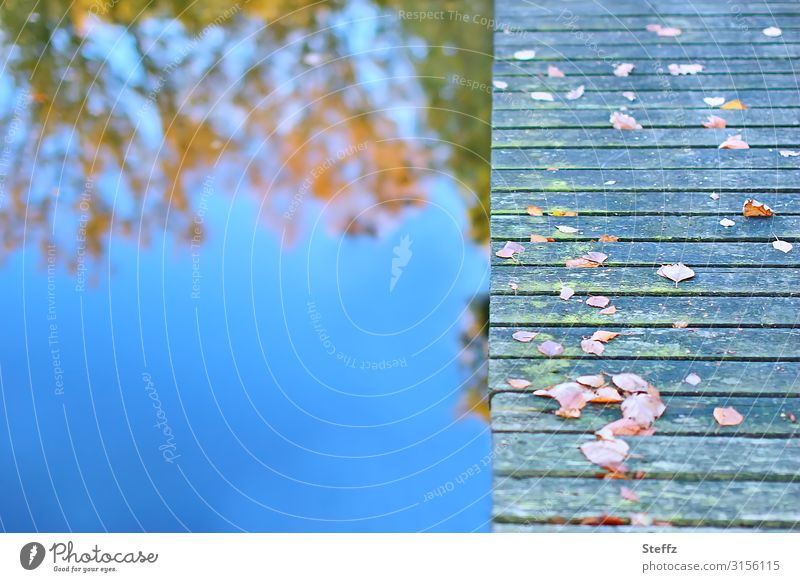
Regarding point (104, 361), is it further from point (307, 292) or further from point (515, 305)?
point (515, 305)

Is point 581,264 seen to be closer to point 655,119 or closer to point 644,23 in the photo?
point 655,119

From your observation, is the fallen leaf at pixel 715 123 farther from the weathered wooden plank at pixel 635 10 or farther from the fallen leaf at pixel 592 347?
the fallen leaf at pixel 592 347

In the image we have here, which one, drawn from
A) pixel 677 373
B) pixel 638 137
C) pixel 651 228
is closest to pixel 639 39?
pixel 638 137

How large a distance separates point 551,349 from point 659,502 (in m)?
0.53

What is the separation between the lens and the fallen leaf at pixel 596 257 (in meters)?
2.65

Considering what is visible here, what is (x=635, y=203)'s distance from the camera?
2885 mm

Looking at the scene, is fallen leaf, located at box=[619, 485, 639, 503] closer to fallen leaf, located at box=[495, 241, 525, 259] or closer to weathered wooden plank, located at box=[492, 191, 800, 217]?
fallen leaf, located at box=[495, 241, 525, 259]

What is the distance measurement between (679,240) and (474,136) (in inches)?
47.5

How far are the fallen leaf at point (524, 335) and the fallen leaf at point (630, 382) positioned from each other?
0.25m

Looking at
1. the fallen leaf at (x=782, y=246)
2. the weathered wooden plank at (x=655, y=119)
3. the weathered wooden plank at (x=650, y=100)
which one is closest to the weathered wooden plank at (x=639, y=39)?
the weathered wooden plank at (x=650, y=100)

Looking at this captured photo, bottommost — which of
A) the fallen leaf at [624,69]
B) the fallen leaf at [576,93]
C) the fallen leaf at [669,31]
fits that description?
the fallen leaf at [576,93]

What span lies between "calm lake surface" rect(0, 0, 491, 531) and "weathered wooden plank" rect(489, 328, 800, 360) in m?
0.37

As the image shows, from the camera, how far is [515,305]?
2.54 m
